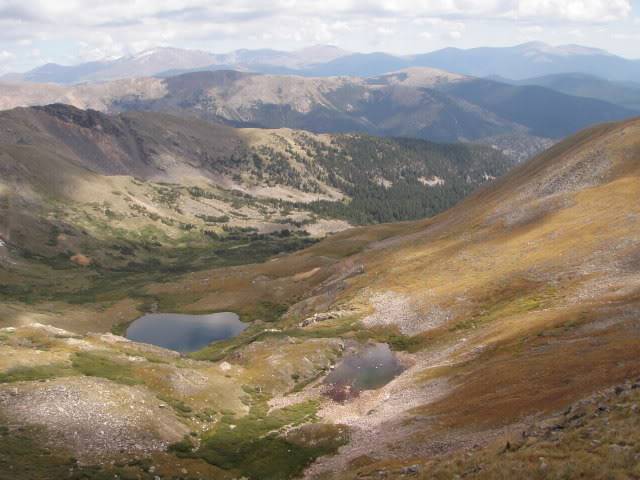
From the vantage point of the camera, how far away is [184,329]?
429 feet

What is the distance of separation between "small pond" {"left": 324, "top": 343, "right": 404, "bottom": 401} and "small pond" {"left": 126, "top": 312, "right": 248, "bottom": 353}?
49.9m

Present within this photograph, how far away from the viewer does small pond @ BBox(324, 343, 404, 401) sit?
68062 millimetres

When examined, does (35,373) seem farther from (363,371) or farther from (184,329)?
(184,329)

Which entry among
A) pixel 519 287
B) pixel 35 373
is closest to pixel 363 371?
pixel 519 287

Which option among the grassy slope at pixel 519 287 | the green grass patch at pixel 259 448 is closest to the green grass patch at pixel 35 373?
the green grass patch at pixel 259 448

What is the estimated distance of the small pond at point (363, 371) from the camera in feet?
223

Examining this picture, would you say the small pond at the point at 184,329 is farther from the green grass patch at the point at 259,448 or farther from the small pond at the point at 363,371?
the green grass patch at the point at 259,448

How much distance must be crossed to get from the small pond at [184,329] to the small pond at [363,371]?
1965 inches

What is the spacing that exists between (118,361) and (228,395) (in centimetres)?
1450

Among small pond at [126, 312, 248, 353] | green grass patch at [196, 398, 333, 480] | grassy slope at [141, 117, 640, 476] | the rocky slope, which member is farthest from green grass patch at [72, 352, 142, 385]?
small pond at [126, 312, 248, 353]

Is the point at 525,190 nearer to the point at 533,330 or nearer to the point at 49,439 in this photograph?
the point at 533,330

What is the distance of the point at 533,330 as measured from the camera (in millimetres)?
63688

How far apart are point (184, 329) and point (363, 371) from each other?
6825 cm

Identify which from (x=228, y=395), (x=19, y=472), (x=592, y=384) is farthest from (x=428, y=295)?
(x=19, y=472)
